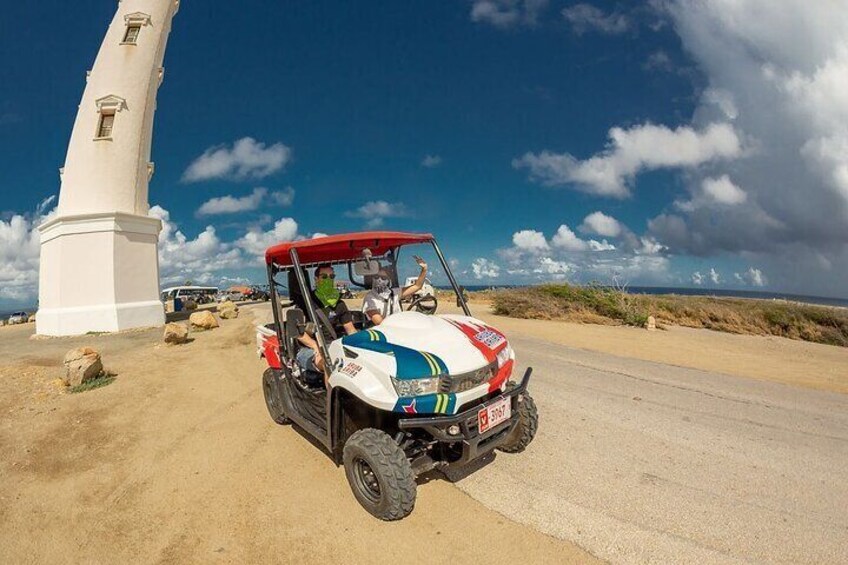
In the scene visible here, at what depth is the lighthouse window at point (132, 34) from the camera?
17.5 metres

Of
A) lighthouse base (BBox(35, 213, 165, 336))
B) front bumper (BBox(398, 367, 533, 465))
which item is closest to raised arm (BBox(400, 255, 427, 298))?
front bumper (BBox(398, 367, 533, 465))

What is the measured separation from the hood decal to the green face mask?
1.58 m

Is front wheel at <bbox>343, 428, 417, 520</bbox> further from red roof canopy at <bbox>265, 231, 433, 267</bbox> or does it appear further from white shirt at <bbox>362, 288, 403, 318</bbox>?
red roof canopy at <bbox>265, 231, 433, 267</bbox>

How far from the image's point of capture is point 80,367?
7203 millimetres

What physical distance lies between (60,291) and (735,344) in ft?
73.3

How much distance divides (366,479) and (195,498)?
1666 millimetres

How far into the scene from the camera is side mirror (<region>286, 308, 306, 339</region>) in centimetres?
490

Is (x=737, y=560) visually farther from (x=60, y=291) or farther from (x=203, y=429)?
(x=60, y=291)

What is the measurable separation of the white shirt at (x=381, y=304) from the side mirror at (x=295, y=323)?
0.79 m

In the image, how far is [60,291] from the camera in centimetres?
1488

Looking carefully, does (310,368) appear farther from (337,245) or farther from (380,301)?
(337,245)

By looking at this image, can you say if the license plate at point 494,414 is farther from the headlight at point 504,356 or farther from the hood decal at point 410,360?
the hood decal at point 410,360

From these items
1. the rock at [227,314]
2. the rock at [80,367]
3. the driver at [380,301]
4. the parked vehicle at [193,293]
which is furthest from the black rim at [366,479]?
the parked vehicle at [193,293]

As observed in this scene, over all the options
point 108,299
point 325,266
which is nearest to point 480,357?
point 325,266
